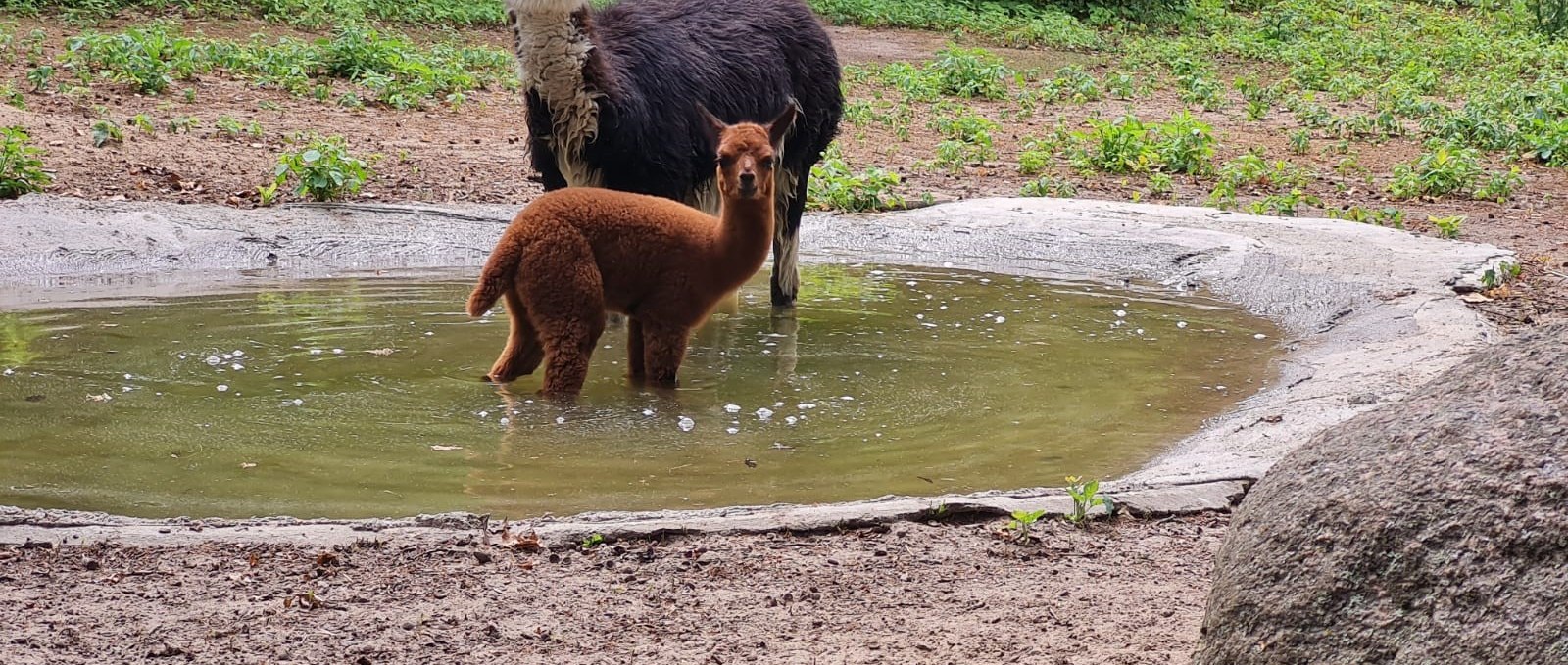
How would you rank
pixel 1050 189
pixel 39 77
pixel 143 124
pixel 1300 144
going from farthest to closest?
pixel 1300 144 → pixel 39 77 → pixel 1050 189 → pixel 143 124

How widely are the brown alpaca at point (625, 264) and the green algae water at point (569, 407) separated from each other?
210 mm

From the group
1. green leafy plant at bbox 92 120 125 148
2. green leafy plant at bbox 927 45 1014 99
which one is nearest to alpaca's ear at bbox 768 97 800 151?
green leafy plant at bbox 92 120 125 148

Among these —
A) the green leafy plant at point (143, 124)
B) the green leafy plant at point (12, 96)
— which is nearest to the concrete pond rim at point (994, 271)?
the green leafy plant at point (143, 124)

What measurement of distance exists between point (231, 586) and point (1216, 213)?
7.33 m

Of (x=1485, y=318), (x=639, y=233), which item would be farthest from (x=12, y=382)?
(x=1485, y=318)

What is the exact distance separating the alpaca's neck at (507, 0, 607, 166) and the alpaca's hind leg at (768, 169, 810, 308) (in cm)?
169

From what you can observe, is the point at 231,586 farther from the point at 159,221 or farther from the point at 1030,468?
the point at 159,221

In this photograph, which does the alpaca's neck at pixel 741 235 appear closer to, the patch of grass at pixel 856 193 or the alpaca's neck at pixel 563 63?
the alpaca's neck at pixel 563 63

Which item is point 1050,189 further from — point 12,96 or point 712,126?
point 12,96

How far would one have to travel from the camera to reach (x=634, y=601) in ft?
12.9

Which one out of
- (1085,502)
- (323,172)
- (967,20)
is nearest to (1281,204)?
(323,172)

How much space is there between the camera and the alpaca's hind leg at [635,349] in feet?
Answer: 21.3

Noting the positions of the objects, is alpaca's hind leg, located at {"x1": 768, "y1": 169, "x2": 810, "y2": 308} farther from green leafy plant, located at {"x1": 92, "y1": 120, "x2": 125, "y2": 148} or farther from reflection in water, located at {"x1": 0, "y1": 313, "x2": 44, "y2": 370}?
green leafy plant, located at {"x1": 92, "y1": 120, "x2": 125, "y2": 148}

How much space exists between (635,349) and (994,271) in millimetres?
3348
